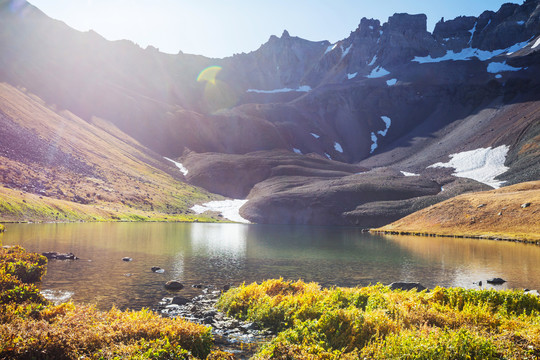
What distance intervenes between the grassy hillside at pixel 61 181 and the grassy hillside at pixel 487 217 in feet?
324

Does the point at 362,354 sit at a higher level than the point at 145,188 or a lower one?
lower

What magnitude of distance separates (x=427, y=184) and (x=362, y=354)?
19234 cm


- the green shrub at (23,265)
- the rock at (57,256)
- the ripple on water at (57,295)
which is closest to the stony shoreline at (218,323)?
the ripple on water at (57,295)

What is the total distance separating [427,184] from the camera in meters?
188

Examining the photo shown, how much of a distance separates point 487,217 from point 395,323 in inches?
3945

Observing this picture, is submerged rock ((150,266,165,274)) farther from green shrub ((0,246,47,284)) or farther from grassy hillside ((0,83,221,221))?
grassy hillside ((0,83,221,221))

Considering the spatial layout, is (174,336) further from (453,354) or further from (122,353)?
(453,354)

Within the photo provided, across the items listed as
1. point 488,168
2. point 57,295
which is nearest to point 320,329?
point 57,295

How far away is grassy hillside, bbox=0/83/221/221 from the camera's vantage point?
111475 mm

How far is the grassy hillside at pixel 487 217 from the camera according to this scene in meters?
87.1

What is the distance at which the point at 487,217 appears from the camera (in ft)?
326

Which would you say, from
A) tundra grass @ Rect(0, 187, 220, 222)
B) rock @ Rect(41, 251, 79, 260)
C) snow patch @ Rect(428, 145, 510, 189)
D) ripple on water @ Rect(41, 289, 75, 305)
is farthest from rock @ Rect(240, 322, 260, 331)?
snow patch @ Rect(428, 145, 510, 189)

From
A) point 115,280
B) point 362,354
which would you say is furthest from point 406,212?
point 362,354

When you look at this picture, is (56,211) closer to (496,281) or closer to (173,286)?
(173,286)
